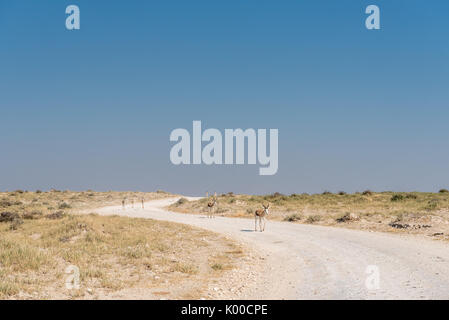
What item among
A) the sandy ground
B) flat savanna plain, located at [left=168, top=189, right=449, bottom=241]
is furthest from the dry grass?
the sandy ground

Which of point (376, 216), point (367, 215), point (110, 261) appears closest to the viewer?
point (110, 261)

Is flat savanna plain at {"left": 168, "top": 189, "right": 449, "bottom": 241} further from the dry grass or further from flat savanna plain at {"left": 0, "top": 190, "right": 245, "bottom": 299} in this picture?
flat savanna plain at {"left": 0, "top": 190, "right": 245, "bottom": 299}

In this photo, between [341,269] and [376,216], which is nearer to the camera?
[341,269]

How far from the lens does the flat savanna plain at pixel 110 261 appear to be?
430 inches

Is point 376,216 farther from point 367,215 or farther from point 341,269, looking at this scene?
point 341,269

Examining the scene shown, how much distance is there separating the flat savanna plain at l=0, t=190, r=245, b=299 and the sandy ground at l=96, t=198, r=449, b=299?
1.20 meters

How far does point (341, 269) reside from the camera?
42.7 feet

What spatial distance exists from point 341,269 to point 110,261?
8.54 meters

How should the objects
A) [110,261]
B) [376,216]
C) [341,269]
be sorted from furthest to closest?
[376,216] → [110,261] → [341,269]

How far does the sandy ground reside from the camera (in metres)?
10.1

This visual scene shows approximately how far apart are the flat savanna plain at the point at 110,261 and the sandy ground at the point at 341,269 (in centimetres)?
120

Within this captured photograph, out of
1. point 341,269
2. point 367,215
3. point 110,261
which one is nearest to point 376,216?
point 367,215
